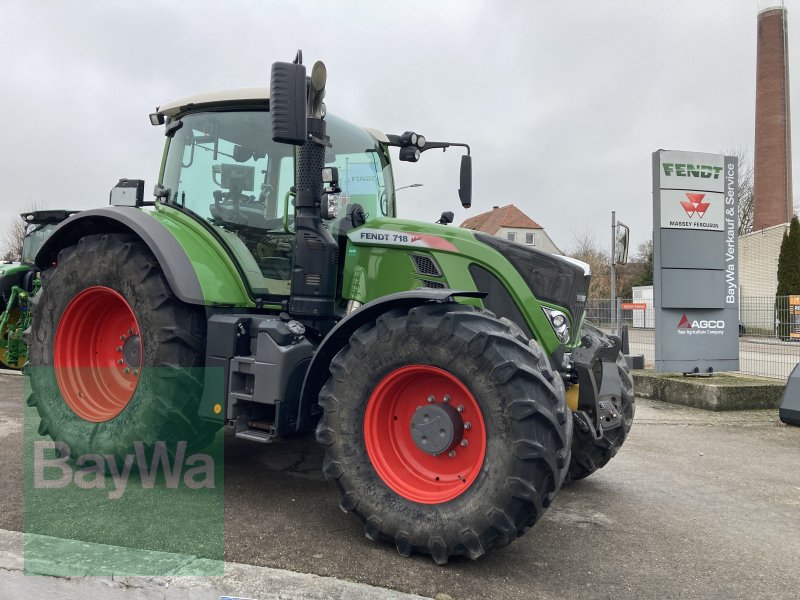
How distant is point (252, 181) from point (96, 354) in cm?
172

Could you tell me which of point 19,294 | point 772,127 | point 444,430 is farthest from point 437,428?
point 772,127

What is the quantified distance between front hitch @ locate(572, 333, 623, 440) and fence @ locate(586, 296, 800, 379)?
223 inches

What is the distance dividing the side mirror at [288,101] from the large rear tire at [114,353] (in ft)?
4.50

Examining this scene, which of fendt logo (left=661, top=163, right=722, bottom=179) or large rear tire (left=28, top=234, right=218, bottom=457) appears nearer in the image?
large rear tire (left=28, top=234, right=218, bottom=457)

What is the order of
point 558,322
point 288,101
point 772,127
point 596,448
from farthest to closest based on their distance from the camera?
1. point 772,127
2. point 596,448
3. point 558,322
4. point 288,101

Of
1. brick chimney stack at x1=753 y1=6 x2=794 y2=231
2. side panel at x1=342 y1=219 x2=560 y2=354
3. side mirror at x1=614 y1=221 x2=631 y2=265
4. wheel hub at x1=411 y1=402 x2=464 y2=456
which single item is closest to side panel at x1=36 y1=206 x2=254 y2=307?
side panel at x1=342 y1=219 x2=560 y2=354

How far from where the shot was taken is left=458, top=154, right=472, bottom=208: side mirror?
5059mm

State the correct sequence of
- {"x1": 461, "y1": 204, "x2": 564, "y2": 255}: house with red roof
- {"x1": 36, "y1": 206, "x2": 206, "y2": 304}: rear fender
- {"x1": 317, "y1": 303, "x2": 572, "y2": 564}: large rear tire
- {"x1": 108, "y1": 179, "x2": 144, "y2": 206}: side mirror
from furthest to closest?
1. {"x1": 461, "y1": 204, "x2": 564, "y2": 255}: house with red roof
2. {"x1": 108, "y1": 179, "x2": 144, "y2": 206}: side mirror
3. {"x1": 36, "y1": 206, "x2": 206, "y2": 304}: rear fender
4. {"x1": 317, "y1": 303, "x2": 572, "y2": 564}: large rear tire

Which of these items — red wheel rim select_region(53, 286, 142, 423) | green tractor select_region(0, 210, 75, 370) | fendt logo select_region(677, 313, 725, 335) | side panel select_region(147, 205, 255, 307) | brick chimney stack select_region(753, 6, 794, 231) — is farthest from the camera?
brick chimney stack select_region(753, 6, 794, 231)

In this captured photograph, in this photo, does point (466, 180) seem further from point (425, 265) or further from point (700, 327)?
point (700, 327)

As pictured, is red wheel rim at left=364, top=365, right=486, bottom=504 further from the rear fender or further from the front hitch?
the rear fender

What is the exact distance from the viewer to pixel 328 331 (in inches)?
161

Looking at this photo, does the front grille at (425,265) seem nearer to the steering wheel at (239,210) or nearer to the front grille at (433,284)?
the front grille at (433,284)

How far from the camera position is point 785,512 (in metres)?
4.16
